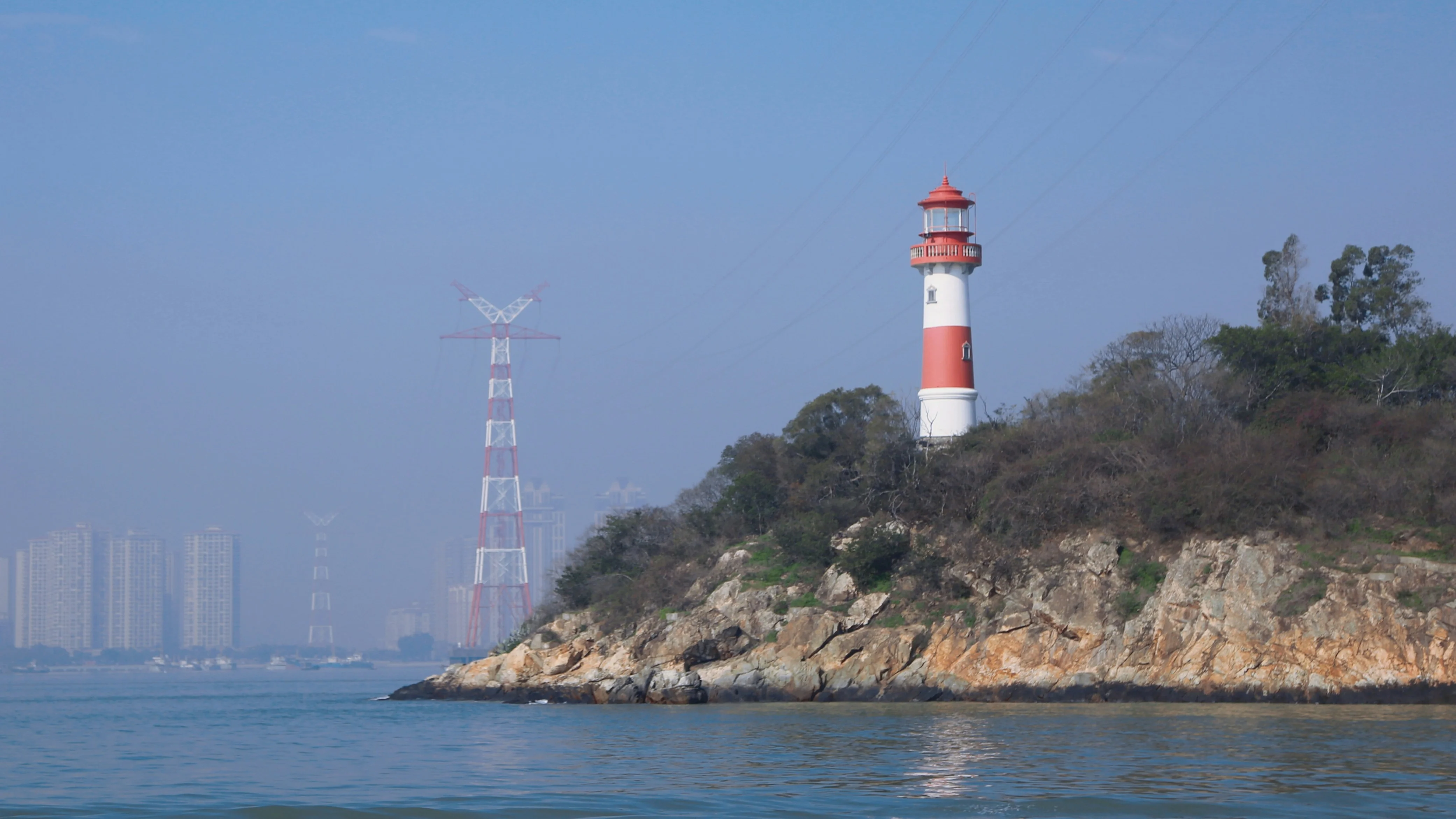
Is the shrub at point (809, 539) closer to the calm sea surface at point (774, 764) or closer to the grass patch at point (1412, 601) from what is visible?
the calm sea surface at point (774, 764)

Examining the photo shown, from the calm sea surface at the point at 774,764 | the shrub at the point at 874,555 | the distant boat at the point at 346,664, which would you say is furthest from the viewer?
the distant boat at the point at 346,664

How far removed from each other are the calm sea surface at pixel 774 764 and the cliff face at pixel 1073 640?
6.63 feet

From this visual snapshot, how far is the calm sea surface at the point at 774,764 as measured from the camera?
706 inches

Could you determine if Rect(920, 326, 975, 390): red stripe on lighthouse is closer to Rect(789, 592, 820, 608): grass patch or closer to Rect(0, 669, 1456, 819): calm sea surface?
Rect(789, 592, 820, 608): grass patch

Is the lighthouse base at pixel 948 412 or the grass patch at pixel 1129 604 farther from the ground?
the lighthouse base at pixel 948 412

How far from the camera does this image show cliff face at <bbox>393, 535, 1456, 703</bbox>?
33.2m

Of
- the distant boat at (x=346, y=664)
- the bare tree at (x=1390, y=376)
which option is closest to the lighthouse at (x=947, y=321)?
the bare tree at (x=1390, y=376)

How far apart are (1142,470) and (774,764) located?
21.5 metres

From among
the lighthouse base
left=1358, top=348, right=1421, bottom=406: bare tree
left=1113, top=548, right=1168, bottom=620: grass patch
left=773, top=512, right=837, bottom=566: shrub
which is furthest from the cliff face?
left=1358, top=348, right=1421, bottom=406: bare tree

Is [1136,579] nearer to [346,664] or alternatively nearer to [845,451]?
[845,451]

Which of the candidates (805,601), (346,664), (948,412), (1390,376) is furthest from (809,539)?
(346,664)

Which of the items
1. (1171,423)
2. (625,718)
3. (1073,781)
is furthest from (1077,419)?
(1073,781)

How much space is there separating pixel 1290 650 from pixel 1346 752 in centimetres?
1255

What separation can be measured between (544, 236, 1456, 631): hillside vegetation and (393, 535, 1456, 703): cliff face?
2.56 ft
